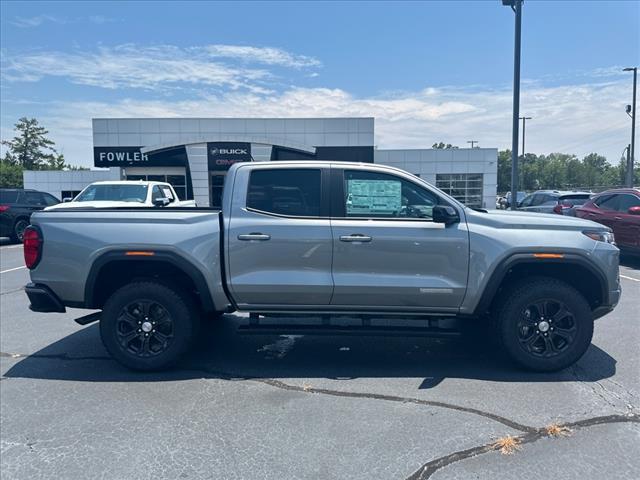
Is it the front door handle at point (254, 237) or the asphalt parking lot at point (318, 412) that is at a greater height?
the front door handle at point (254, 237)

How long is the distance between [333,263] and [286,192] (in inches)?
33.1

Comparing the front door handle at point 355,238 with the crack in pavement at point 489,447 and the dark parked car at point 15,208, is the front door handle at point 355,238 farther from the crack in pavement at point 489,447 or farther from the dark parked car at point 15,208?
the dark parked car at point 15,208

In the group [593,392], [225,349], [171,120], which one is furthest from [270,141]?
[593,392]

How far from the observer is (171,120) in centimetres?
2909

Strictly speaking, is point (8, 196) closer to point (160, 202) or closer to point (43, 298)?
point (160, 202)

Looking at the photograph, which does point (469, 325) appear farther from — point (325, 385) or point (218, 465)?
point (218, 465)

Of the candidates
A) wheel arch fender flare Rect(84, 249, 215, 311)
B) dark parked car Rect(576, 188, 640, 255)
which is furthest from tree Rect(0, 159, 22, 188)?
wheel arch fender flare Rect(84, 249, 215, 311)

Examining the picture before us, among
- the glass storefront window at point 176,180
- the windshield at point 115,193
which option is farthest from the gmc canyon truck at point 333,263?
the glass storefront window at point 176,180

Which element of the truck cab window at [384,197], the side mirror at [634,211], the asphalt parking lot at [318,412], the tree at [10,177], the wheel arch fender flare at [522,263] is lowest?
the asphalt parking lot at [318,412]

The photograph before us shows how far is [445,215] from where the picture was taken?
465 cm

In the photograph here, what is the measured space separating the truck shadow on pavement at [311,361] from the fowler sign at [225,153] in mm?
22135

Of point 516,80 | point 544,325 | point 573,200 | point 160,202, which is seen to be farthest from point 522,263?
point 573,200

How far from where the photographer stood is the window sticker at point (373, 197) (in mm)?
4898

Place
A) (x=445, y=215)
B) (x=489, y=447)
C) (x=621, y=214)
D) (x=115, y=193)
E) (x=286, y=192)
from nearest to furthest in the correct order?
(x=489, y=447) < (x=445, y=215) < (x=286, y=192) < (x=621, y=214) < (x=115, y=193)
